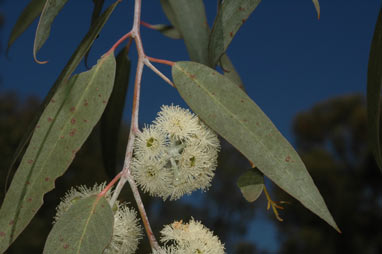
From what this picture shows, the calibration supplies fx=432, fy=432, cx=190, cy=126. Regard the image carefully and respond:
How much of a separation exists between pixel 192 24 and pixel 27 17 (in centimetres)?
60

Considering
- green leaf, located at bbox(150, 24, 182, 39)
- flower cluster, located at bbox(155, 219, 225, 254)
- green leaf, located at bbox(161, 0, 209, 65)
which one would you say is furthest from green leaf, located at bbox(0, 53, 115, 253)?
green leaf, located at bbox(150, 24, 182, 39)

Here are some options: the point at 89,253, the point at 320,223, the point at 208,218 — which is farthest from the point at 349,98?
the point at 89,253

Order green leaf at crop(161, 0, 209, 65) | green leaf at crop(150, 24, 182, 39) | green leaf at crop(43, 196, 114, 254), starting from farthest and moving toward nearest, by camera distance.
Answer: green leaf at crop(150, 24, 182, 39), green leaf at crop(161, 0, 209, 65), green leaf at crop(43, 196, 114, 254)

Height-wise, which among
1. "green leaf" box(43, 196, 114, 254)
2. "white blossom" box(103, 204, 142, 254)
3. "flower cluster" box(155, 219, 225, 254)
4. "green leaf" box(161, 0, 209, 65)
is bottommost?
"flower cluster" box(155, 219, 225, 254)

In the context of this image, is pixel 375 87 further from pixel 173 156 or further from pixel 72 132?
pixel 72 132

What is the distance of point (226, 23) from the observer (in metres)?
1.09

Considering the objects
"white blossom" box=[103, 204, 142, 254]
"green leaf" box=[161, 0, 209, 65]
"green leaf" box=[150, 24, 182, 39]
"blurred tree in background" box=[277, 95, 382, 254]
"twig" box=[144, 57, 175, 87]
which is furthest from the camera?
"blurred tree in background" box=[277, 95, 382, 254]

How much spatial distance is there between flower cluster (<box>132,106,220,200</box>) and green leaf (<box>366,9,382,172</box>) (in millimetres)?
382

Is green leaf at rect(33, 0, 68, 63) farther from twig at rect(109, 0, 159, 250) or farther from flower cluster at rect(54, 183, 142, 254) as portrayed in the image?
flower cluster at rect(54, 183, 142, 254)

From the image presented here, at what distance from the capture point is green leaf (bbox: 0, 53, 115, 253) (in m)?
0.89

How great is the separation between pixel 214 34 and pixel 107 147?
87 centimetres

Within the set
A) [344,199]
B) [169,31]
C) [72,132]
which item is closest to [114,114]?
[169,31]

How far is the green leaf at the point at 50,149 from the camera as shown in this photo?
885 mm

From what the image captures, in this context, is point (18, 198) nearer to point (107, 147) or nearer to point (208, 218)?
point (107, 147)
